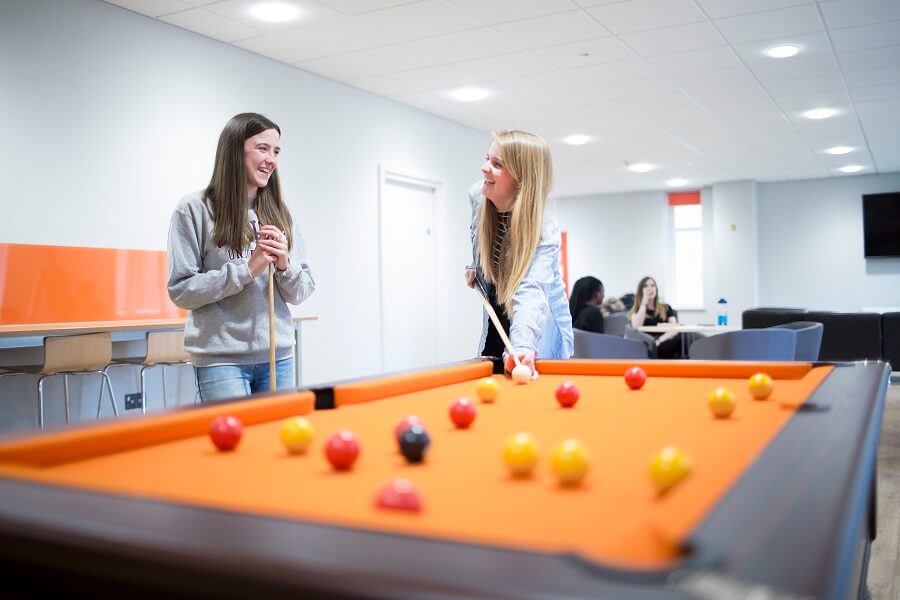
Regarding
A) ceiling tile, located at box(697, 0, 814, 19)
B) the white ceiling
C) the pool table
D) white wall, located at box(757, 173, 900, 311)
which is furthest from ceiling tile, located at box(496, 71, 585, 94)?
white wall, located at box(757, 173, 900, 311)

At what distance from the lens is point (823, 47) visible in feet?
19.2

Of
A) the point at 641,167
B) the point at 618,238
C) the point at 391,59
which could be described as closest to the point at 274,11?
the point at 391,59

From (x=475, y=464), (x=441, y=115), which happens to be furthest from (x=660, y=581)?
(x=441, y=115)

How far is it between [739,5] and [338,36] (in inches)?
101

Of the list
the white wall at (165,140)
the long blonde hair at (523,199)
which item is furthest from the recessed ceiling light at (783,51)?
the long blonde hair at (523,199)

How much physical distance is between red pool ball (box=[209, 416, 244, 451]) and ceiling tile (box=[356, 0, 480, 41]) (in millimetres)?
3918

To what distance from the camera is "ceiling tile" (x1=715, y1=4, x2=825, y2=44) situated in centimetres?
511

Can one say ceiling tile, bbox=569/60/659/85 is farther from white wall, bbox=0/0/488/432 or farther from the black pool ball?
the black pool ball

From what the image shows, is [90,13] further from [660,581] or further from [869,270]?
[869,270]

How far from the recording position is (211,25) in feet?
17.0

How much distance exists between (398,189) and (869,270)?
8.78 m

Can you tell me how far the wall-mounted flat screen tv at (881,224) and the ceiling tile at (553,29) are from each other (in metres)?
8.83

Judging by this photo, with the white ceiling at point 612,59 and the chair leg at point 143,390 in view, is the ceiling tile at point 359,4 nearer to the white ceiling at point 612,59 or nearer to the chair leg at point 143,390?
the white ceiling at point 612,59

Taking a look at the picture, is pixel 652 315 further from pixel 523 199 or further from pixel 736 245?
pixel 736 245
